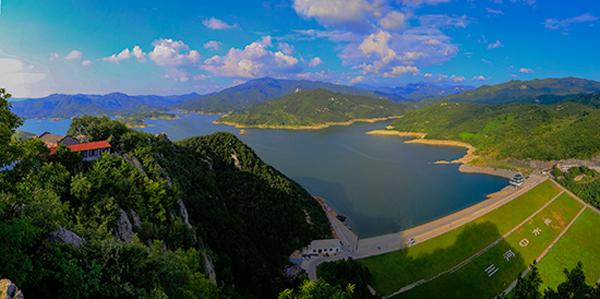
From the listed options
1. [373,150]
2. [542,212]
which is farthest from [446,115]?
[542,212]

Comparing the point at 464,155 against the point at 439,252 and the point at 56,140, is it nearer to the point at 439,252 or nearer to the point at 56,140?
the point at 439,252

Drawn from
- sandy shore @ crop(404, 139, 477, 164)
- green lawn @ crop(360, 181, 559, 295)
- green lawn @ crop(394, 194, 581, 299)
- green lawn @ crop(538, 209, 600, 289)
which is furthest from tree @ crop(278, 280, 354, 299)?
sandy shore @ crop(404, 139, 477, 164)

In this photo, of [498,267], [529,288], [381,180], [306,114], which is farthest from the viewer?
[306,114]

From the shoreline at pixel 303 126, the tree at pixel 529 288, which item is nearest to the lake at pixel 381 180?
the tree at pixel 529 288

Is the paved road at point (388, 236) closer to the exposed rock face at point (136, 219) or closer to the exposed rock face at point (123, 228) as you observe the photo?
the exposed rock face at point (136, 219)

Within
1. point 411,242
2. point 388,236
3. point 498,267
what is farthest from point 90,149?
point 498,267

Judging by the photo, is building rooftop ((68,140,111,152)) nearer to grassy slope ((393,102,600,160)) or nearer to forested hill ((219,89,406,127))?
grassy slope ((393,102,600,160))

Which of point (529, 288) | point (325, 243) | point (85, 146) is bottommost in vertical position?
point (325, 243)
